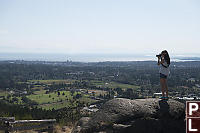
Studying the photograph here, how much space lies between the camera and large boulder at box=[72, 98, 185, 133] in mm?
7027

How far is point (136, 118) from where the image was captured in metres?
7.41

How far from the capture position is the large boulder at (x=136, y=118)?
7027 millimetres

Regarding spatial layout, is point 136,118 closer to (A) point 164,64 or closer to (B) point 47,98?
(A) point 164,64

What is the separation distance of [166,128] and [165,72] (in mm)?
2148
